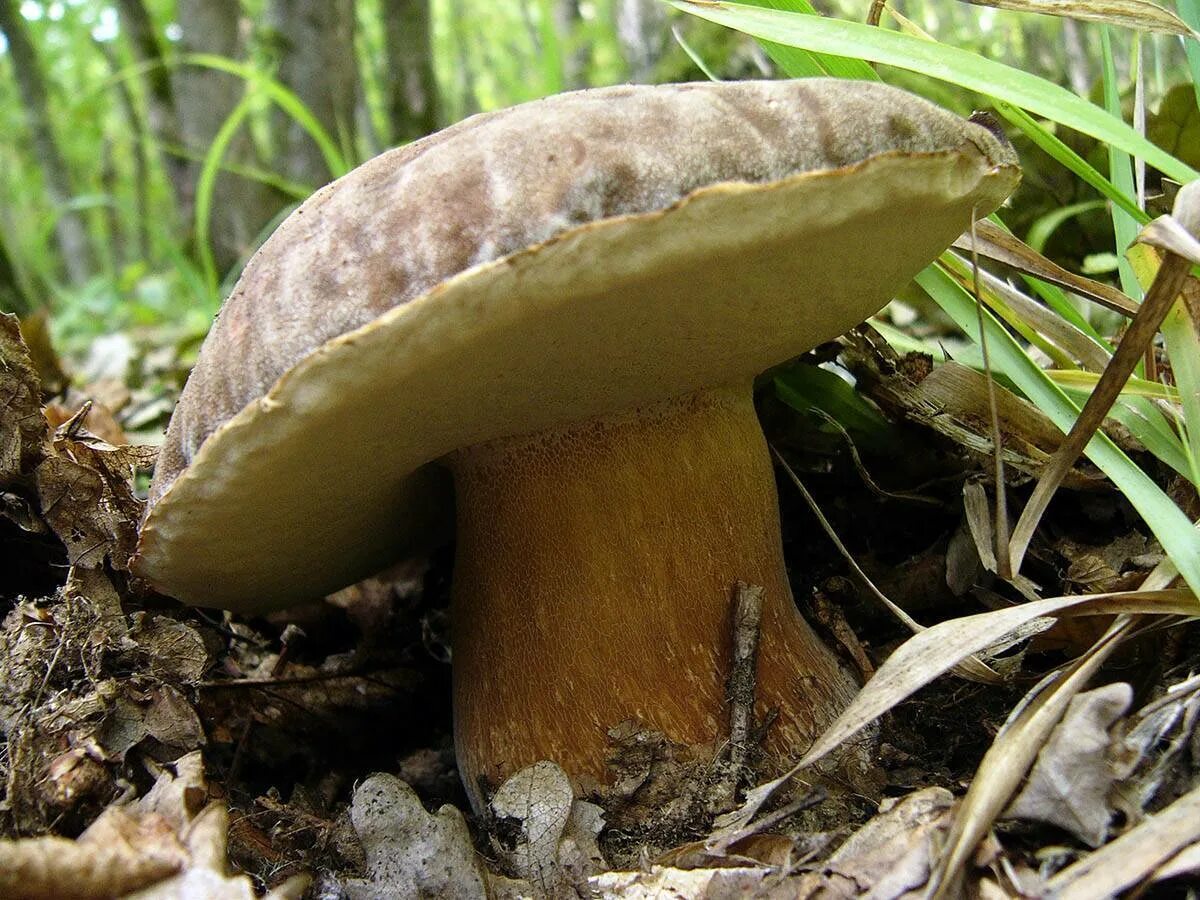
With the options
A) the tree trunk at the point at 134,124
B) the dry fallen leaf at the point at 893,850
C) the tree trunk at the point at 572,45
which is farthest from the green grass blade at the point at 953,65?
the tree trunk at the point at 134,124

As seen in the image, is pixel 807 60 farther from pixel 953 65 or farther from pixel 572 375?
pixel 572 375

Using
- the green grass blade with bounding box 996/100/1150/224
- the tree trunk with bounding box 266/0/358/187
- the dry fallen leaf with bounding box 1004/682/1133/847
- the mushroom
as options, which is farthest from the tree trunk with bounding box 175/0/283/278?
the dry fallen leaf with bounding box 1004/682/1133/847

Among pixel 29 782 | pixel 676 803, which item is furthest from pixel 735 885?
pixel 29 782

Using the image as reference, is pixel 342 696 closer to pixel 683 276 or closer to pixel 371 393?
pixel 371 393

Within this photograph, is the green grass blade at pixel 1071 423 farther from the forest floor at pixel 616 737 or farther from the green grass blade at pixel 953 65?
the green grass blade at pixel 953 65

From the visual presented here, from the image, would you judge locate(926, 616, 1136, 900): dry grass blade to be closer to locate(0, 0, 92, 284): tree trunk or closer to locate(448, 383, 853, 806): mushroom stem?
locate(448, 383, 853, 806): mushroom stem

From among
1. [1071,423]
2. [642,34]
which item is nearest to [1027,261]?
[1071,423]

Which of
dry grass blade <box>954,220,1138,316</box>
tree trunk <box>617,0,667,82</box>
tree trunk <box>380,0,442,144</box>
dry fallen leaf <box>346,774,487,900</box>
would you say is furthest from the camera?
tree trunk <box>380,0,442,144</box>
